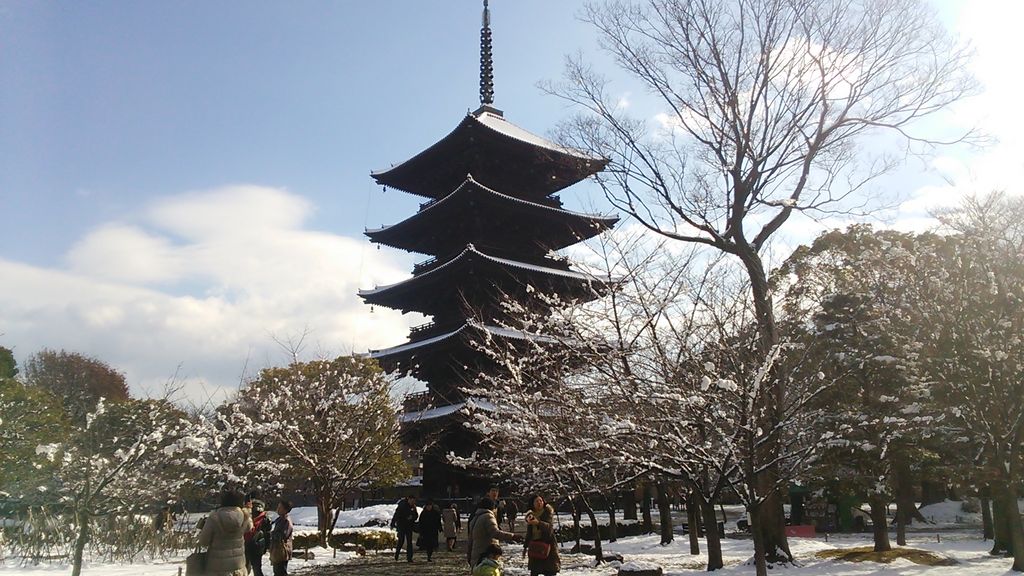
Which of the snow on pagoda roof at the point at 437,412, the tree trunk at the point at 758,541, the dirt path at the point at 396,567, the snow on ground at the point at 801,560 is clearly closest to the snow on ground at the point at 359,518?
the snow on pagoda roof at the point at 437,412

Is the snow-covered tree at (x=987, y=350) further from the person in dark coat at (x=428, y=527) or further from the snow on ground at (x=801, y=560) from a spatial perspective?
the person in dark coat at (x=428, y=527)

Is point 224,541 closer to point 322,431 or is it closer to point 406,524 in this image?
point 406,524

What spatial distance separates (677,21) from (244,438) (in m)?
20.5

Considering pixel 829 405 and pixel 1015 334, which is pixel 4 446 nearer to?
pixel 829 405

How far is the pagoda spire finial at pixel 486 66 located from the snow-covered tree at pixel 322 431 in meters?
16.5

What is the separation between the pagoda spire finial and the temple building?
6.77 feet

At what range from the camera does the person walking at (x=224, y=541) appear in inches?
291

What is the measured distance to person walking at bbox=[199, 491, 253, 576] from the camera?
740 centimetres

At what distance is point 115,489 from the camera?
16344 mm

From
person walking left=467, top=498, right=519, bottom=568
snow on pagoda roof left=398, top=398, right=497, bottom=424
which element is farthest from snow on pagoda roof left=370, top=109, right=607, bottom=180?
person walking left=467, top=498, right=519, bottom=568

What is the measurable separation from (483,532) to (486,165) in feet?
86.4

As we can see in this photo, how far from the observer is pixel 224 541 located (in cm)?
750

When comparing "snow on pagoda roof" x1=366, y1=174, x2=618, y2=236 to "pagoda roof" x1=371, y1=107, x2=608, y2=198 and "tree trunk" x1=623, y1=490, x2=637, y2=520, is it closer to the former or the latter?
"pagoda roof" x1=371, y1=107, x2=608, y2=198

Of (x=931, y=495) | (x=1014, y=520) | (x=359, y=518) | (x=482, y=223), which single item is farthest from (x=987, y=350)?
(x=931, y=495)
